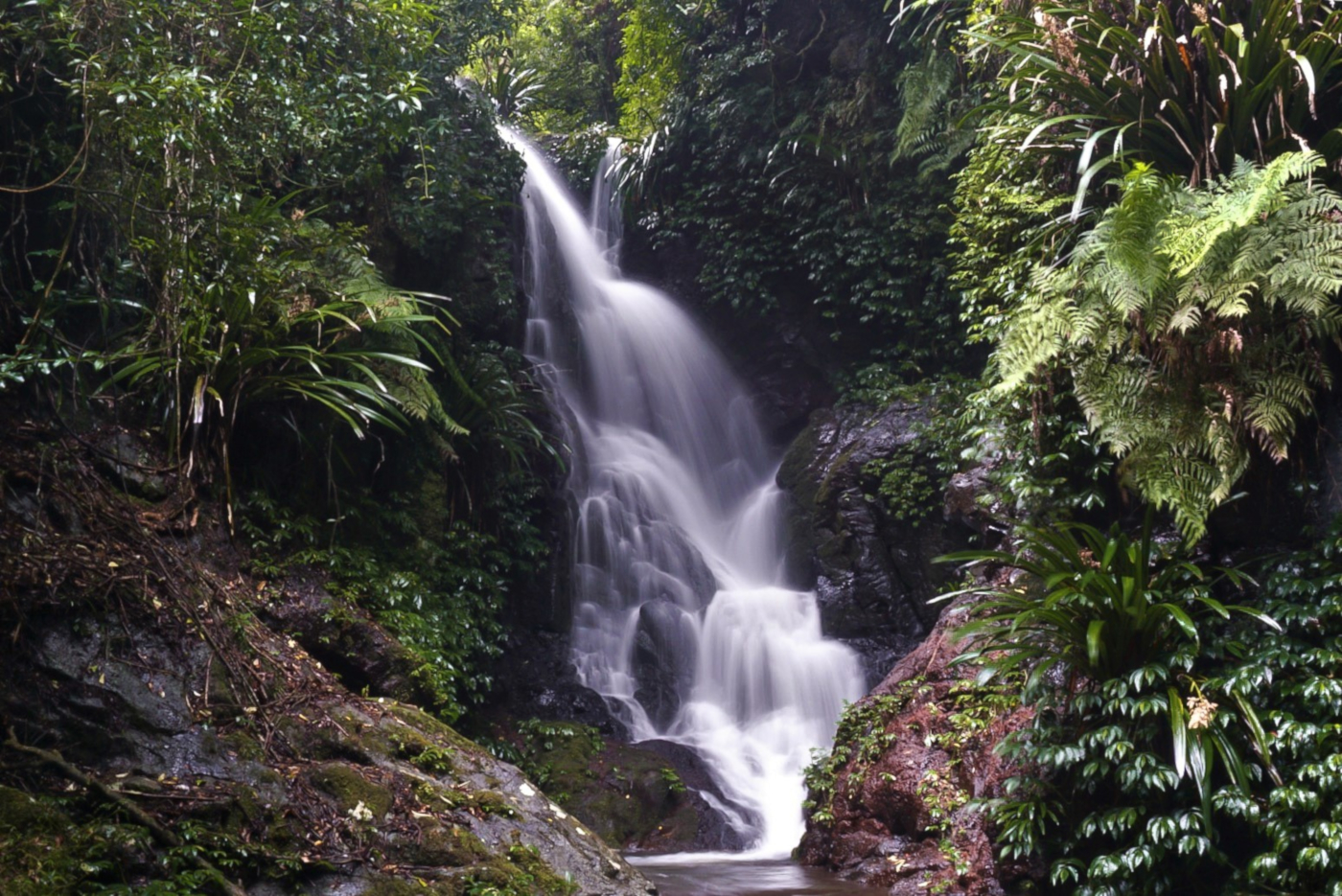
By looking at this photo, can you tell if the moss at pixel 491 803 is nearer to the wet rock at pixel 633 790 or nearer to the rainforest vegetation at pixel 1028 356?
the rainforest vegetation at pixel 1028 356

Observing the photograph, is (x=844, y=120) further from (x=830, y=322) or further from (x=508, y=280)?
(x=508, y=280)

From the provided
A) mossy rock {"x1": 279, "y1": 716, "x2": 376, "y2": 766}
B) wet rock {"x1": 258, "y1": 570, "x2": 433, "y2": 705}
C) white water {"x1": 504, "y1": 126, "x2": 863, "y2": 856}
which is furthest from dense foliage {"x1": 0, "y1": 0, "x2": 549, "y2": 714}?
mossy rock {"x1": 279, "y1": 716, "x2": 376, "y2": 766}

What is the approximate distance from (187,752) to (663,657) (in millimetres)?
5568

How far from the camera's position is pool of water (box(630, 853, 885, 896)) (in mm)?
5207

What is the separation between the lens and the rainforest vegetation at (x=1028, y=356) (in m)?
4.41

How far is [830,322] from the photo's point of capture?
12.0 metres

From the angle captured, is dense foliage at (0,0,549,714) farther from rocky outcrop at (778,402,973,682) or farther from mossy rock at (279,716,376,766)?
rocky outcrop at (778,402,973,682)

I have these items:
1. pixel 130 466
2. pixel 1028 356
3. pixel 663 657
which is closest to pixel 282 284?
pixel 130 466

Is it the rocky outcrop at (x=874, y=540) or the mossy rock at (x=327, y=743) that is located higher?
the rocky outcrop at (x=874, y=540)

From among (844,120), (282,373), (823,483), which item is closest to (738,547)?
(823,483)

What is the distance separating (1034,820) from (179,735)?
386cm

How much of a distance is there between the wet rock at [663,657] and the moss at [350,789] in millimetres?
4697

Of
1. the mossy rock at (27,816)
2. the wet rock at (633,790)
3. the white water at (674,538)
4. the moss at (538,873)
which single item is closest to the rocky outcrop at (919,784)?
the white water at (674,538)

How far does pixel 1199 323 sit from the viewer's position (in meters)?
4.70
